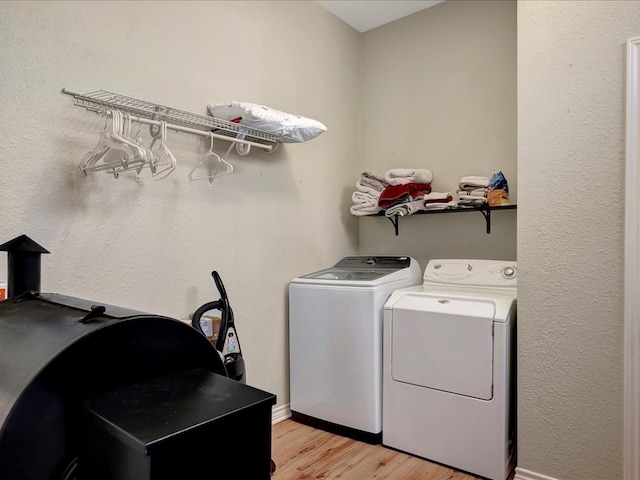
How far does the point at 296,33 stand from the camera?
302 cm

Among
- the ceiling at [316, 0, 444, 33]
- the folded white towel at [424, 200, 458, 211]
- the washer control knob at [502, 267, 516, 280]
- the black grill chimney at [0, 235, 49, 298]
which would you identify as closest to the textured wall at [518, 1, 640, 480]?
the washer control knob at [502, 267, 516, 280]

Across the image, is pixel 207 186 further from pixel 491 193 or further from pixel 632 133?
pixel 632 133

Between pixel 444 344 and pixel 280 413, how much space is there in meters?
1.26

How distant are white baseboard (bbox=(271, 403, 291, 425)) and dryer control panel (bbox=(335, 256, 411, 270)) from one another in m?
1.05

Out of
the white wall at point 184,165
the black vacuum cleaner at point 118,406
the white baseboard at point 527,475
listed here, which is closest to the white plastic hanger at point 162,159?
the white wall at point 184,165

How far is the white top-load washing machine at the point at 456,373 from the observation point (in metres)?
2.14

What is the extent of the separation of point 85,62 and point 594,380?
2685mm

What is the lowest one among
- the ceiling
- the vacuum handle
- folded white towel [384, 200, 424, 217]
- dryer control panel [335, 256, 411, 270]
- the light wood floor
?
the light wood floor

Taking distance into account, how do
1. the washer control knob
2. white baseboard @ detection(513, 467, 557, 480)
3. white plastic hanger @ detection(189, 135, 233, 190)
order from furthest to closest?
1. the washer control knob
2. white plastic hanger @ detection(189, 135, 233, 190)
3. white baseboard @ detection(513, 467, 557, 480)

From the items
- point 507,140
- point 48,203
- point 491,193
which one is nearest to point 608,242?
point 491,193

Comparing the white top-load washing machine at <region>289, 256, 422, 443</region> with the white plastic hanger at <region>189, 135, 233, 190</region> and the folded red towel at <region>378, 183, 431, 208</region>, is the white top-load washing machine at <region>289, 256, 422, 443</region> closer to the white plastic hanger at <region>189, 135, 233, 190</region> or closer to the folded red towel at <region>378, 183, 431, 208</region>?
the folded red towel at <region>378, 183, 431, 208</region>

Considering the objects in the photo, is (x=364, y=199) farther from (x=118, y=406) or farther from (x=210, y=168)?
(x=118, y=406)

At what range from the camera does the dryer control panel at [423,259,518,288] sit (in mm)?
2520

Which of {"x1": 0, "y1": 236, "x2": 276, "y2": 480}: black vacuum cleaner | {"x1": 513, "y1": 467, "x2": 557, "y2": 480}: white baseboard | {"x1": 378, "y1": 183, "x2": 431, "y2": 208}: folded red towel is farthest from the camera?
{"x1": 378, "y1": 183, "x2": 431, "y2": 208}: folded red towel
